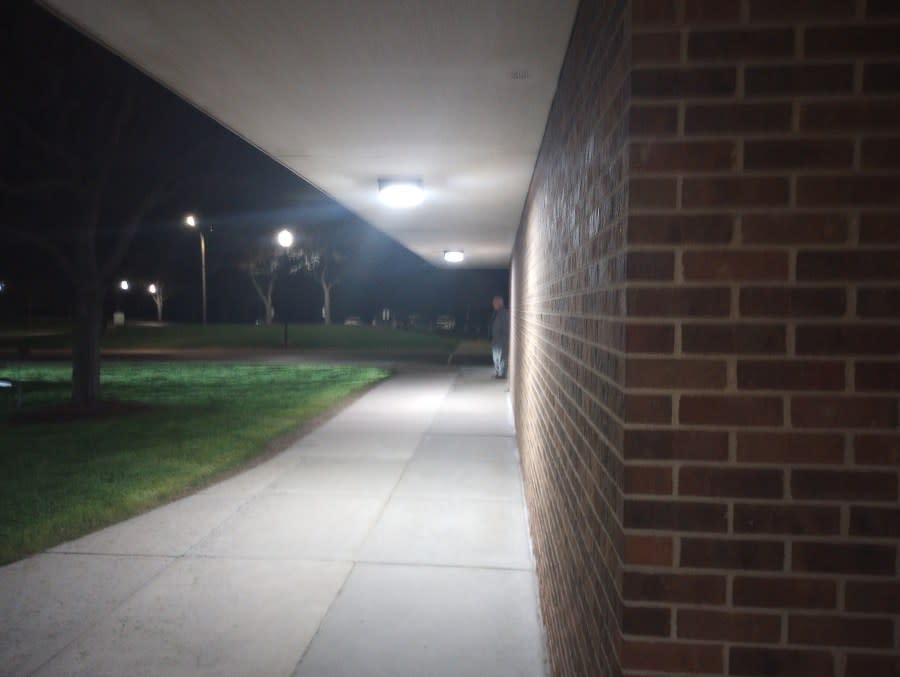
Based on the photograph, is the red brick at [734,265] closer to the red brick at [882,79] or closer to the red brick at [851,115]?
the red brick at [851,115]

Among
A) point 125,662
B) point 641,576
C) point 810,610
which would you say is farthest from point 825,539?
point 125,662

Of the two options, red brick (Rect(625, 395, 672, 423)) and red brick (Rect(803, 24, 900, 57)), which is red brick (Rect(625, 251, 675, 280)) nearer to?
red brick (Rect(625, 395, 672, 423))

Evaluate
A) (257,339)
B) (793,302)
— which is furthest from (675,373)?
(257,339)

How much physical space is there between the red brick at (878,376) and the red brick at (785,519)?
0.35 m

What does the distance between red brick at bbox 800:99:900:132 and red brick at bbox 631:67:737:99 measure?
223mm

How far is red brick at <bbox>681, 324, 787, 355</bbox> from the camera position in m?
1.81

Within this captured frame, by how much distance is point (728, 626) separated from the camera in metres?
1.85

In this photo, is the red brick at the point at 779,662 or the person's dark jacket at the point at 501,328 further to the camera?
the person's dark jacket at the point at 501,328

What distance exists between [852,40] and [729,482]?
126 cm

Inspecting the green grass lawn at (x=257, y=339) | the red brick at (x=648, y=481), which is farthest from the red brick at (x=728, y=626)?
the green grass lawn at (x=257, y=339)

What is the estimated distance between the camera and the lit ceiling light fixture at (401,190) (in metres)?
6.66

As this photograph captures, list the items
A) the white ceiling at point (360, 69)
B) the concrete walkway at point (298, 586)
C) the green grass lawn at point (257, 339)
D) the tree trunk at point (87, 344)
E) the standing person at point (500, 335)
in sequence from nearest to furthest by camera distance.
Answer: the white ceiling at point (360, 69) < the concrete walkway at point (298, 586) < the tree trunk at point (87, 344) < the standing person at point (500, 335) < the green grass lawn at point (257, 339)

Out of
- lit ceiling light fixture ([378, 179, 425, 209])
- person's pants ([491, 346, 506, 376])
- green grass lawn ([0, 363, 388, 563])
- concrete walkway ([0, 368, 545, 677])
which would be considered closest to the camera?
concrete walkway ([0, 368, 545, 677])

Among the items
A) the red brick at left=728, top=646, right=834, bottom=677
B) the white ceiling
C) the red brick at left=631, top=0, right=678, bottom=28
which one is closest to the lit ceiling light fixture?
the white ceiling
